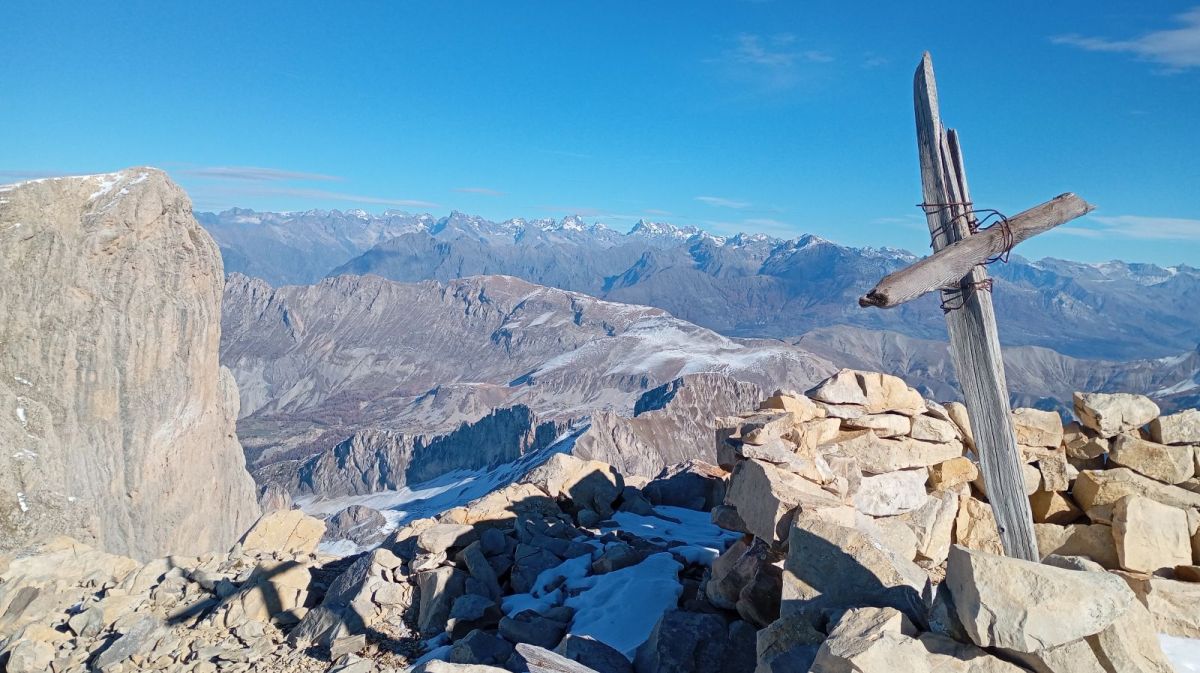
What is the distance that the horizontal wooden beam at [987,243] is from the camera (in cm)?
646

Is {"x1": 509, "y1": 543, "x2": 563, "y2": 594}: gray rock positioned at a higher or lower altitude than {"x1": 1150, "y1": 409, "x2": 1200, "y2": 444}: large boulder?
lower

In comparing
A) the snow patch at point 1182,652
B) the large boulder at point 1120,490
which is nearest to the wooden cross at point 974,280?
the snow patch at point 1182,652

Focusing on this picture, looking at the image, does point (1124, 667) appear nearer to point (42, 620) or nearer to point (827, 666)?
point (827, 666)

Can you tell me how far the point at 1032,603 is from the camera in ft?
17.2

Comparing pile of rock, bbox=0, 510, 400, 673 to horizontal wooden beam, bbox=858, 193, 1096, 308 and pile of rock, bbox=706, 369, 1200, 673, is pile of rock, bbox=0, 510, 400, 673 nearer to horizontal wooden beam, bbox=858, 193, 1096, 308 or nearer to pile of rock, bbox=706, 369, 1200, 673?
pile of rock, bbox=706, 369, 1200, 673

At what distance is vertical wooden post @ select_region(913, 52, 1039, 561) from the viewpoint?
6.72m

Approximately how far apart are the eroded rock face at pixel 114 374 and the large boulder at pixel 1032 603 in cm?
3719

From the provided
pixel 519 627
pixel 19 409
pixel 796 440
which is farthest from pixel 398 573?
pixel 19 409

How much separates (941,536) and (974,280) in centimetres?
522

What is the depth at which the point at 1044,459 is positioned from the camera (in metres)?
10.6

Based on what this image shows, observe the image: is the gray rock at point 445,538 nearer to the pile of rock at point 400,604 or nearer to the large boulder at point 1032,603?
the pile of rock at point 400,604

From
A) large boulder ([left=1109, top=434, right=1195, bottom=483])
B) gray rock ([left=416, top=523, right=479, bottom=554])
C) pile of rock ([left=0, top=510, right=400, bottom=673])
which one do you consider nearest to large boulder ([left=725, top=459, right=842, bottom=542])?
large boulder ([left=1109, top=434, right=1195, bottom=483])

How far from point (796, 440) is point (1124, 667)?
17.5ft

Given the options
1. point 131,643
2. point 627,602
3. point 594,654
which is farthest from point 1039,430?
point 131,643
